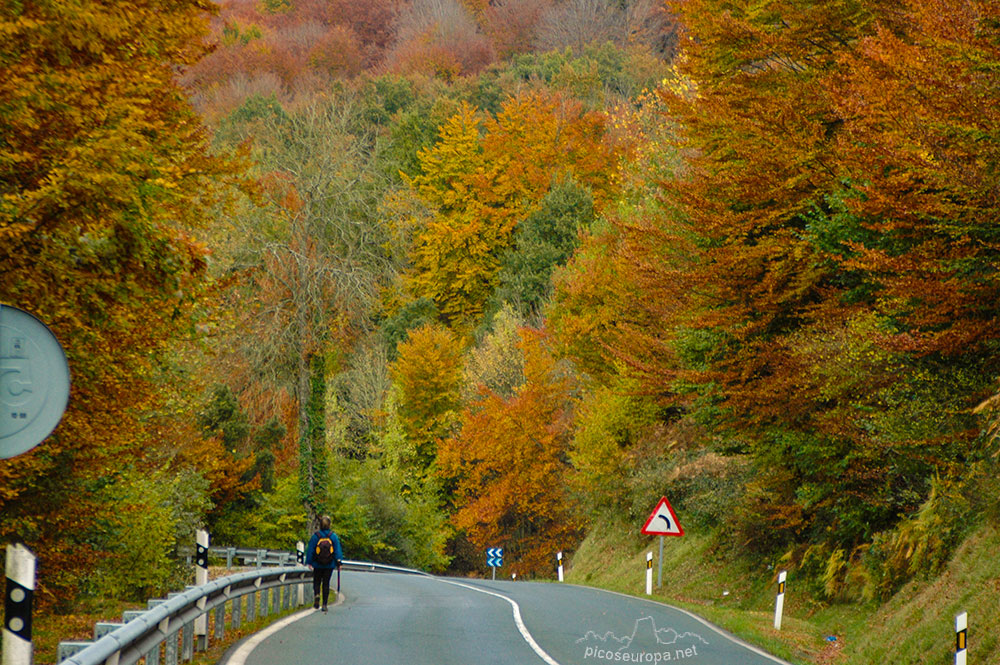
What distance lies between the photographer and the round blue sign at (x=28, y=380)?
573cm

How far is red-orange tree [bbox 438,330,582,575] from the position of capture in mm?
48281

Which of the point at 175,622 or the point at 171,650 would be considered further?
the point at 171,650

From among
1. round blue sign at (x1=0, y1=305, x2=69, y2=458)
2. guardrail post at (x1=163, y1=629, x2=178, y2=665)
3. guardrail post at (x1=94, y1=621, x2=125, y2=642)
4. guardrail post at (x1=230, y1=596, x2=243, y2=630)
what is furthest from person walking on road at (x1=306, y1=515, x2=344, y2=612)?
round blue sign at (x1=0, y1=305, x2=69, y2=458)

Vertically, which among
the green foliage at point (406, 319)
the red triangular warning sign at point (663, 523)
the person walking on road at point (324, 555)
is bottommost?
the person walking on road at point (324, 555)

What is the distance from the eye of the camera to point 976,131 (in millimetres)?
12602

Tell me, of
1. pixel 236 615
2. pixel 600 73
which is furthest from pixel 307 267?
pixel 600 73

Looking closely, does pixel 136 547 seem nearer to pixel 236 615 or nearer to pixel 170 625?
pixel 236 615

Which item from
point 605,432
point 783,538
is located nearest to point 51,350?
point 783,538

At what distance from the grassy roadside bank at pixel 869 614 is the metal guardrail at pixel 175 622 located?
21.9 ft

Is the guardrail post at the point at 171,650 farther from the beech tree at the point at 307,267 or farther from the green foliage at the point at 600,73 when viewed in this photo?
the green foliage at the point at 600,73

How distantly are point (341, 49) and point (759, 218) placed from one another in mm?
83097

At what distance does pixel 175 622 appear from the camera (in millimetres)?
9539

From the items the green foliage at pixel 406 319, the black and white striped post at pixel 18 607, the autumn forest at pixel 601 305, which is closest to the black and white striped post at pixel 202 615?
the autumn forest at pixel 601 305

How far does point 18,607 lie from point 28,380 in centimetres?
146
